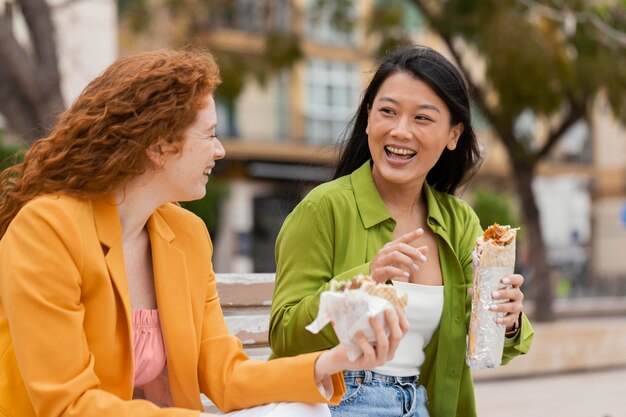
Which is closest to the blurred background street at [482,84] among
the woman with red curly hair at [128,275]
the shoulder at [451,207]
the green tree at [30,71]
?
the green tree at [30,71]

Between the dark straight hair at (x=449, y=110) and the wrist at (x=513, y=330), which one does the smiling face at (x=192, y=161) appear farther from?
the wrist at (x=513, y=330)

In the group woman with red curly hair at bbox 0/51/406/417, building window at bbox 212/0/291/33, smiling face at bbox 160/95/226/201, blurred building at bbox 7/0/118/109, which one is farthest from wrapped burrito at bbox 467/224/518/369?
blurred building at bbox 7/0/118/109

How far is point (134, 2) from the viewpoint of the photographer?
14000mm

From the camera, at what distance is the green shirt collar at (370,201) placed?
2600 mm

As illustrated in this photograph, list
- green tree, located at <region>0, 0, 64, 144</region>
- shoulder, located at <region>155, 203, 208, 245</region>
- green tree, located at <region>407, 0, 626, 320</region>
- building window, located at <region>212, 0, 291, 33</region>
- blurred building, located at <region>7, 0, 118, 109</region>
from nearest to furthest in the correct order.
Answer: shoulder, located at <region>155, 203, 208, 245</region>, green tree, located at <region>0, 0, 64, 144</region>, green tree, located at <region>407, 0, 626, 320</region>, building window, located at <region>212, 0, 291, 33</region>, blurred building, located at <region>7, 0, 118, 109</region>

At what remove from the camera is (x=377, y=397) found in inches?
97.3

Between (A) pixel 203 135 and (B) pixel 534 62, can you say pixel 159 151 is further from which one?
(B) pixel 534 62

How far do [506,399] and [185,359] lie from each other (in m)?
6.22

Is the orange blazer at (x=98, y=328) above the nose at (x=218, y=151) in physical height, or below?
below

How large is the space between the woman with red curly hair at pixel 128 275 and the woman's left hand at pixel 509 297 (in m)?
0.48

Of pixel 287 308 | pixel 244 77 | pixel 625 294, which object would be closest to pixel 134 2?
pixel 244 77

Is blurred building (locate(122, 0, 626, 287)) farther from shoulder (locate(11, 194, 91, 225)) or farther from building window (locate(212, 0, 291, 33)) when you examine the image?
shoulder (locate(11, 194, 91, 225))

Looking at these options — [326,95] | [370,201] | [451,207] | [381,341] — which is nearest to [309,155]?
[326,95]

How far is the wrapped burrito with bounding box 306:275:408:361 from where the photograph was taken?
1743 millimetres
